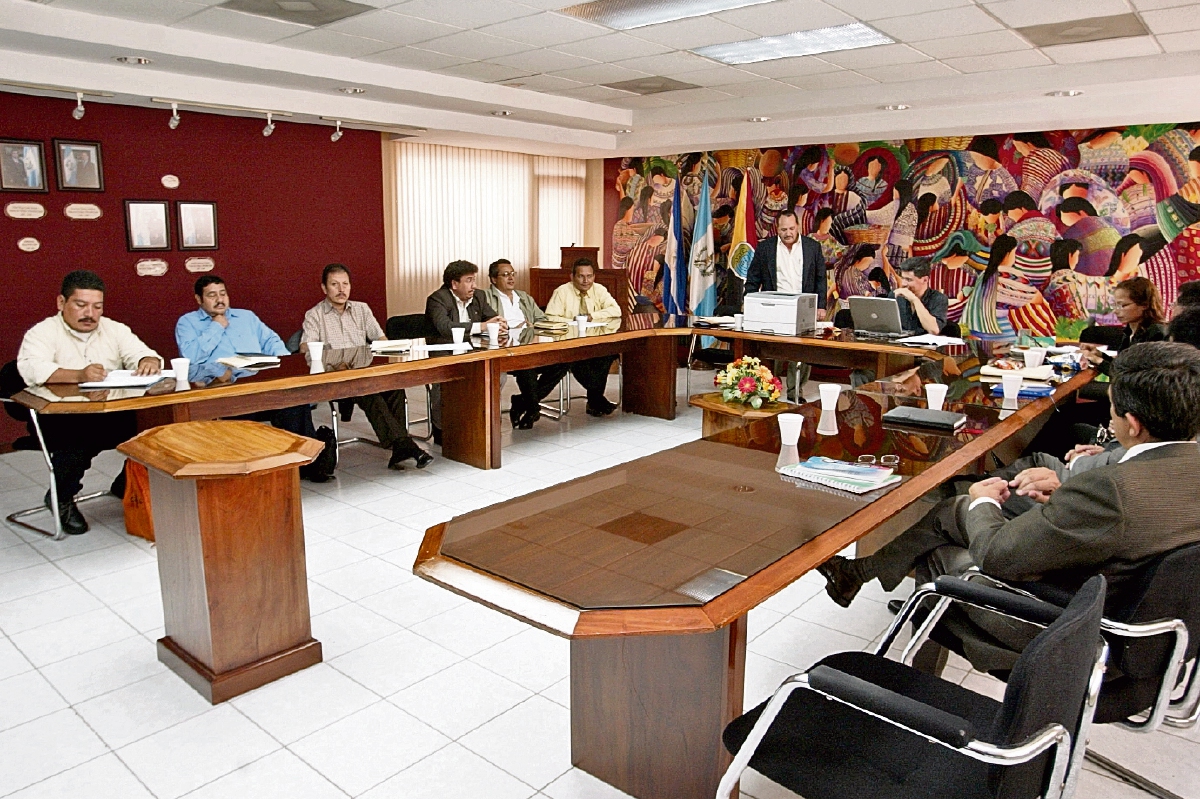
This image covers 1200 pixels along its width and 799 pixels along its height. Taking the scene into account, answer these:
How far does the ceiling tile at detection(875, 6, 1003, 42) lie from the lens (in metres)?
4.34

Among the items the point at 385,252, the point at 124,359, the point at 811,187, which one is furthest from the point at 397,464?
the point at 811,187

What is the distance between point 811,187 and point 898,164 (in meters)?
0.83

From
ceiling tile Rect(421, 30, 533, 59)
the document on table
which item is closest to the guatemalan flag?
ceiling tile Rect(421, 30, 533, 59)

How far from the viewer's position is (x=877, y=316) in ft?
19.1

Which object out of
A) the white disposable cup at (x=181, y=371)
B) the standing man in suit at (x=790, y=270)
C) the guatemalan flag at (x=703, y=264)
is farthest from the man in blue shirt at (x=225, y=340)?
the guatemalan flag at (x=703, y=264)

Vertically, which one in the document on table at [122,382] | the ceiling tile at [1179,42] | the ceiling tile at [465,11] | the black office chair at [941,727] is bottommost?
the black office chair at [941,727]

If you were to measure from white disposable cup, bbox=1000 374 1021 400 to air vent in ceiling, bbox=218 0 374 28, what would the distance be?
142 inches

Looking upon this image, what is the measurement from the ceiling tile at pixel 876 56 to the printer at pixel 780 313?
1.57 metres

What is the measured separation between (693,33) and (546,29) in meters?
0.85

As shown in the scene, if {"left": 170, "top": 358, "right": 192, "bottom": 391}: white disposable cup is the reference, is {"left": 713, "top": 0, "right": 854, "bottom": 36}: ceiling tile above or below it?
above

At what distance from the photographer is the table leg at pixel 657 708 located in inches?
72.6

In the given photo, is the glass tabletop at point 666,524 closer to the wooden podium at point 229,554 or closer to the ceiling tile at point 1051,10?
the wooden podium at point 229,554

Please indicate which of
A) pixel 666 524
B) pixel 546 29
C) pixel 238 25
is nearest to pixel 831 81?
pixel 546 29

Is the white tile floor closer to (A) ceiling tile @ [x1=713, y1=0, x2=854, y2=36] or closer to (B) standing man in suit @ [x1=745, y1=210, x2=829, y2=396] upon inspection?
(A) ceiling tile @ [x1=713, y1=0, x2=854, y2=36]
